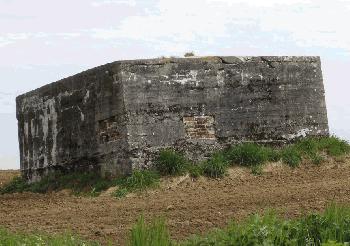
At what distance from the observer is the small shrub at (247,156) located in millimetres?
11250

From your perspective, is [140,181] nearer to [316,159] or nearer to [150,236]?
[316,159]

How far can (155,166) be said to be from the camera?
36.0 feet

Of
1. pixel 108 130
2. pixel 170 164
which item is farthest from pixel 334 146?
pixel 108 130

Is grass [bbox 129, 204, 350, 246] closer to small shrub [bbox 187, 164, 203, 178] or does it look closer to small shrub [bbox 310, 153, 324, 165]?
small shrub [bbox 187, 164, 203, 178]

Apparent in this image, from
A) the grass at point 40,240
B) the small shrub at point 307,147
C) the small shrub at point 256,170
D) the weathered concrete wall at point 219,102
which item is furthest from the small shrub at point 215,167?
the grass at point 40,240

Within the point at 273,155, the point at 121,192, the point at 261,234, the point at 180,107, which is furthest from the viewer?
the point at 273,155

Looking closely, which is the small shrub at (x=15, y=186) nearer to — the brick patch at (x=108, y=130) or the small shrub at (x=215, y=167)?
the brick patch at (x=108, y=130)

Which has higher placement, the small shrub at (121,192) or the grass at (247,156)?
A: the grass at (247,156)

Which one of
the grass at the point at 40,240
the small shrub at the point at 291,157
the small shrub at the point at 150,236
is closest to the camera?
the small shrub at the point at 150,236

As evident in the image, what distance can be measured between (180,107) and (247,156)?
4.35 ft

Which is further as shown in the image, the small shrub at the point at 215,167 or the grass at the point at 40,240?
the small shrub at the point at 215,167

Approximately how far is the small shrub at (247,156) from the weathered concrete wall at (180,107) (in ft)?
0.85

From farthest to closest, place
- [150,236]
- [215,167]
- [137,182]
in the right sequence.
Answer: [215,167] → [137,182] → [150,236]

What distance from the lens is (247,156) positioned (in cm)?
1126
